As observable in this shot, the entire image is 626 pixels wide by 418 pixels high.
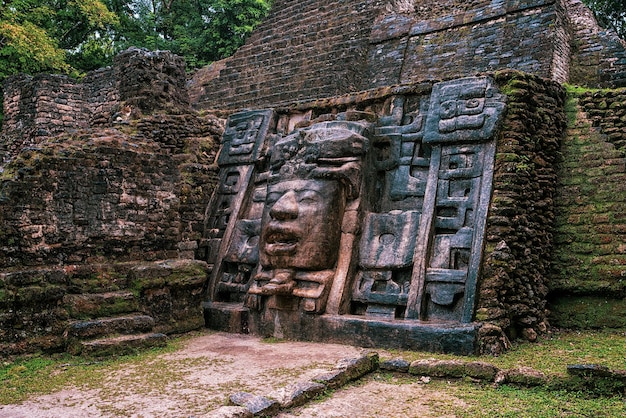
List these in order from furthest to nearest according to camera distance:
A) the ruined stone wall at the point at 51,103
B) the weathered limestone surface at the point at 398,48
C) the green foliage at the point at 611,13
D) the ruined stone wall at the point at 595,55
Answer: the green foliage at the point at 611,13 < the ruined stone wall at the point at 51,103 < the weathered limestone surface at the point at 398,48 < the ruined stone wall at the point at 595,55

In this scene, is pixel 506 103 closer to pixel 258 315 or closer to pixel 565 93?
pixel 565 93

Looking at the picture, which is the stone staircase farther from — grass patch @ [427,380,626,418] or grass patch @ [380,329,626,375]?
grass patch @ [427,380,626,418]

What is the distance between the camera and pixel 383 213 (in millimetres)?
7152

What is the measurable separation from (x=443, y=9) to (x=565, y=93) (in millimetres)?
6926

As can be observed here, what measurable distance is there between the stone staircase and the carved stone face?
1.59 meters

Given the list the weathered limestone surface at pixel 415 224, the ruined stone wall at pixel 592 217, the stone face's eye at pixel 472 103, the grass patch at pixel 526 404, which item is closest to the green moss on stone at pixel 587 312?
the ruined stone wall at pixel 592 217

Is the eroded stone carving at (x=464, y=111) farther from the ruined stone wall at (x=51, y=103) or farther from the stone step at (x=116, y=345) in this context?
the ruined stone wall at (x=51, y=103)

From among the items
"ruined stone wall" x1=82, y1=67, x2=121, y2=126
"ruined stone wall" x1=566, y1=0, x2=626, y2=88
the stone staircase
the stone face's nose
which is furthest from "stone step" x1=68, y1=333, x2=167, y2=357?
"ruined stone wall" x1=82, y1=67, x2=121, y2=126

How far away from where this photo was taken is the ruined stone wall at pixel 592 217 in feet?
21.6

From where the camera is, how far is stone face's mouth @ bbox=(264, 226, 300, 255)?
22.8ft

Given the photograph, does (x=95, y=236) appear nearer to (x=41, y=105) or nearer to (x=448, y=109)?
(x=448, y=109)

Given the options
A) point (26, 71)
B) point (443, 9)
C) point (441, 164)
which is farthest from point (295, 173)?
point (26, 71)

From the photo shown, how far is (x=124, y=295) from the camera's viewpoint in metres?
6.80

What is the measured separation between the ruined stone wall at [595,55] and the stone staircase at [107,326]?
858 cm
